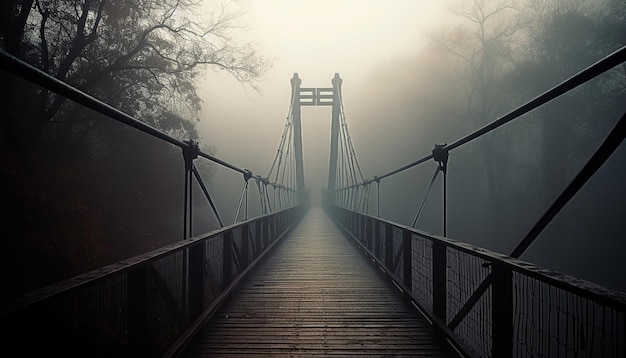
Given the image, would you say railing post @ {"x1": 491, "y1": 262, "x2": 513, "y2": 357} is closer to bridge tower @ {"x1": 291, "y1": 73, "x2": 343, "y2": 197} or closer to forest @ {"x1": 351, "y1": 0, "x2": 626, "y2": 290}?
forest @ {"x1": 351, "y1": 0, "x2": 626, "y2": 290}

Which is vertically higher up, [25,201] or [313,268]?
[25,201]

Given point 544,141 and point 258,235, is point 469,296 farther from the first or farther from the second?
point 544,141

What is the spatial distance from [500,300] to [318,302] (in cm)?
220

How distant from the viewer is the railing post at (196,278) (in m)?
Answer: 2.72

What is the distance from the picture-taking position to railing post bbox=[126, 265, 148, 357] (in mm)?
1829

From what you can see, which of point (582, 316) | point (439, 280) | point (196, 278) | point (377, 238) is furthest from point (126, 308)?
point (377, 238)

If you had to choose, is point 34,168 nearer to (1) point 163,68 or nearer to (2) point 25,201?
(2) point 25,201

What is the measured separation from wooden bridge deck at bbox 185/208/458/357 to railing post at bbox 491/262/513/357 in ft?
1.96

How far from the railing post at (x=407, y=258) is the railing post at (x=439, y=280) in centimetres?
75

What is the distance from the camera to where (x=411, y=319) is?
3.26 meters

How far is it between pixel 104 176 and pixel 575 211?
769 inches

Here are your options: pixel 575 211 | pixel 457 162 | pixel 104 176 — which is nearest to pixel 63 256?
pixel 104 176

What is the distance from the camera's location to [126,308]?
1.82 metres

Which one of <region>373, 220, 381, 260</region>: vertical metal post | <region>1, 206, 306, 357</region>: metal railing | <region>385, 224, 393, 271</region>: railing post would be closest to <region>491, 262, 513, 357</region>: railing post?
<region>1, 206, 306, 357</region>: metal railing
